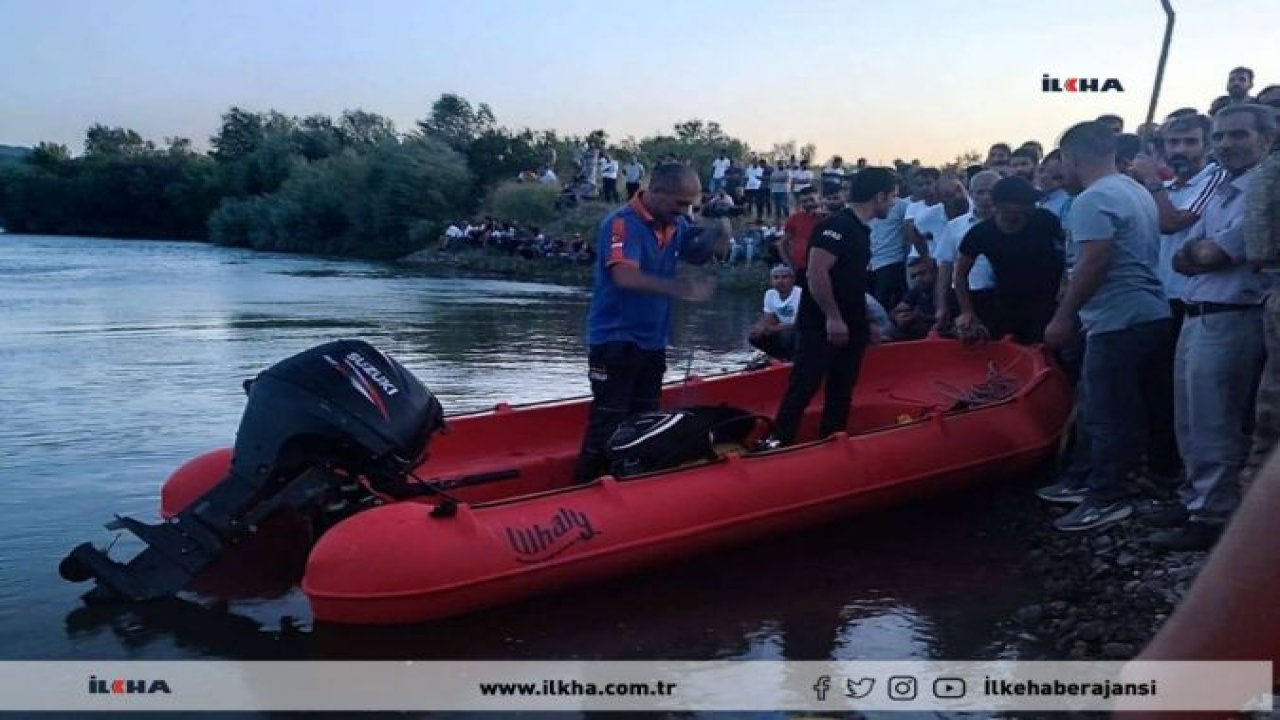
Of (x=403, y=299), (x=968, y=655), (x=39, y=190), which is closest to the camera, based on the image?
A: (x=968, y=655)

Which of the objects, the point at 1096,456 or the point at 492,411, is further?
the point at 492,411

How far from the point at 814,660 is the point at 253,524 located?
235 cm

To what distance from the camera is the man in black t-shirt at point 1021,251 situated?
22.6ft

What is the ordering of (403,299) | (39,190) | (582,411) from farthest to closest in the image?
(39,190), (403,299), (582,411)

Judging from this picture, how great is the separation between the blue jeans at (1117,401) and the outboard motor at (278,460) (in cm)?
336

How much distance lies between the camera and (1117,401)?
224 inches

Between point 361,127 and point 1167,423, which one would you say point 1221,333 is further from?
point 361,127

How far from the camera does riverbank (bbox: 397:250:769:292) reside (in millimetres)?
25516

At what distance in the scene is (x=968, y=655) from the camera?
4492 mm

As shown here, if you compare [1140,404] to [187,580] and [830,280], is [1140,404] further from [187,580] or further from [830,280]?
[187,580]

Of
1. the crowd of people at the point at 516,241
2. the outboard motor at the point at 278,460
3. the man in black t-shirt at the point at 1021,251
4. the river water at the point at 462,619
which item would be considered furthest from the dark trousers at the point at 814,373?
the crowd of people at the point at 516,241

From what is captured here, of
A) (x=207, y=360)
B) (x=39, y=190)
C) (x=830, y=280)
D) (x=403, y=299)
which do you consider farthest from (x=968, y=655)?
(x=39, y=190)

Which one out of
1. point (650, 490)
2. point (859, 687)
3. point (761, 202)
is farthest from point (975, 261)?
point (761, 202)

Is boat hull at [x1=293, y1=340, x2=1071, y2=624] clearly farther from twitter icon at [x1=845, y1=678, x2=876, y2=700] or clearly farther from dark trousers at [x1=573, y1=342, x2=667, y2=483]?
twitter icon at [x1=845, y1=678, x2=876, y2=700]
